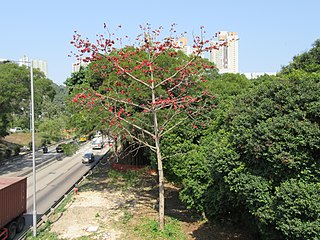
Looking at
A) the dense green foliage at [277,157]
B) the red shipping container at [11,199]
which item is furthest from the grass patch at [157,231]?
the red shipping container at [11,199]

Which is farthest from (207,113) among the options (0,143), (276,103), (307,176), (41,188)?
(0,143)

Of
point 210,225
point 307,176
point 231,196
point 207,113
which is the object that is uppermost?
point 207,113

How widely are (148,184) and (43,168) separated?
12737mm

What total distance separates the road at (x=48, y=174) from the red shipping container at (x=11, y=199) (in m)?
1.58

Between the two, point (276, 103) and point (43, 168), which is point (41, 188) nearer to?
point (43, 168)

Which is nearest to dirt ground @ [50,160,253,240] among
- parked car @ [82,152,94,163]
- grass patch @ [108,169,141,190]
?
grass patch @ [108,169,141,190]

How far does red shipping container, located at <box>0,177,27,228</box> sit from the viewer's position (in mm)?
12531

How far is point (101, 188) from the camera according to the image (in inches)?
818

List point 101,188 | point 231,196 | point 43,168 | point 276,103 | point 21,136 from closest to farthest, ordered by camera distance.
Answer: point 276,103 < point 231,196 < point 101,188 < point 43,168 < point 21,136

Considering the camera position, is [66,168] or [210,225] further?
[66,168]

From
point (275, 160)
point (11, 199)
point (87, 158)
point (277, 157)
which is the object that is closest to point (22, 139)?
point (87, 158)

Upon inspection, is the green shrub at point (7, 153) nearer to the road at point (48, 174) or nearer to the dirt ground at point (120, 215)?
the road at point (48, 174)

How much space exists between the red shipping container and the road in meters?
1.58

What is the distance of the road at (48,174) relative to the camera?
18.5 m
